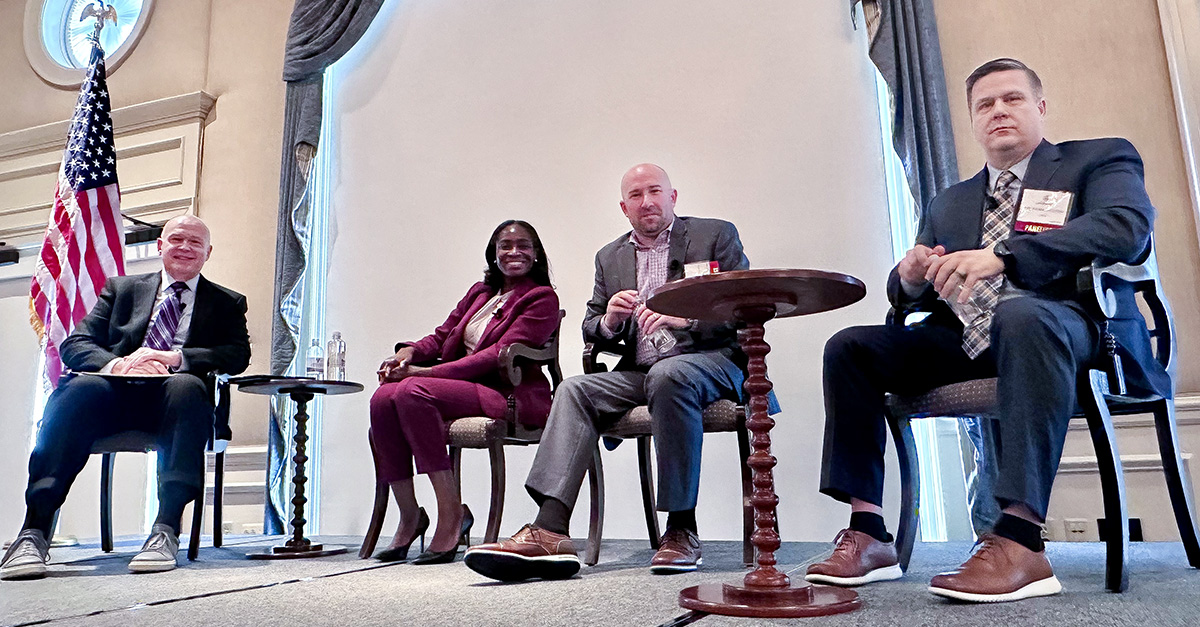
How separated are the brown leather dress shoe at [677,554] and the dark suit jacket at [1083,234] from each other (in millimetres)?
749

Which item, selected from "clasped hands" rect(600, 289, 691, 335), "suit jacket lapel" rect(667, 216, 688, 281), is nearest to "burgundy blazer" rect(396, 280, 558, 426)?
"clasped hands" rect(600, 289, 691, 335)

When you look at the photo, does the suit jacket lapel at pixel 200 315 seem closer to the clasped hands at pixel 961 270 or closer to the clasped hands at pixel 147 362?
the clasped hands at pixel 147 362

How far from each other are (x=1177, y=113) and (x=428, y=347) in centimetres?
268

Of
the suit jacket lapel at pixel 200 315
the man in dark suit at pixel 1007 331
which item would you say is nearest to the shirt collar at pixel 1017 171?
the man in dark suit at pixel 1007 331

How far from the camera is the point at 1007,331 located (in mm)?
1495

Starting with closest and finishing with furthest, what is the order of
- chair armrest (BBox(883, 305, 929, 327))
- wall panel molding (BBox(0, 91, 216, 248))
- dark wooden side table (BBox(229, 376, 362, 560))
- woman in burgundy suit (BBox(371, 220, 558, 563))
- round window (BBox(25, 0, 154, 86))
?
1. chair armrest (BBox(883, 305, 929, 327))
2. woman in burgundy suit (BBox(371, 220, 558, 563))
3. dark wooden side table (BBox(229, 376, 362, 560))
4. wall panel molding (BBox(0, 91, 216, 248))
5. round window (BBox(25, 0, 154, 86))

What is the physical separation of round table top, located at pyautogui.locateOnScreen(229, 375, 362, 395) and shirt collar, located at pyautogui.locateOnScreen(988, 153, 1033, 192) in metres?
2.08

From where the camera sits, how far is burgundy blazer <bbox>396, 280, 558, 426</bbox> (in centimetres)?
254

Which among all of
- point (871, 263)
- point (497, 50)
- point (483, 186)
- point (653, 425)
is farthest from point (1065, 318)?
point (497, 50)

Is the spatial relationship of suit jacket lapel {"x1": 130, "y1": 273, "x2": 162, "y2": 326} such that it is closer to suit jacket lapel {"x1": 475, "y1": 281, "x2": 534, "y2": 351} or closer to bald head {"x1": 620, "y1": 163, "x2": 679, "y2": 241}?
suit jacket lapel {"x1": 475, "y1": 281, "x2": 534, "y2": 351}

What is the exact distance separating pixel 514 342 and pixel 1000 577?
151 cm

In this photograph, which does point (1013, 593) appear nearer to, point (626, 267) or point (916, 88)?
point (626, 267)

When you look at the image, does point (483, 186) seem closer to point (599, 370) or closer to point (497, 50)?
point (497, 50)

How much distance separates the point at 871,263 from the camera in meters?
3.20
